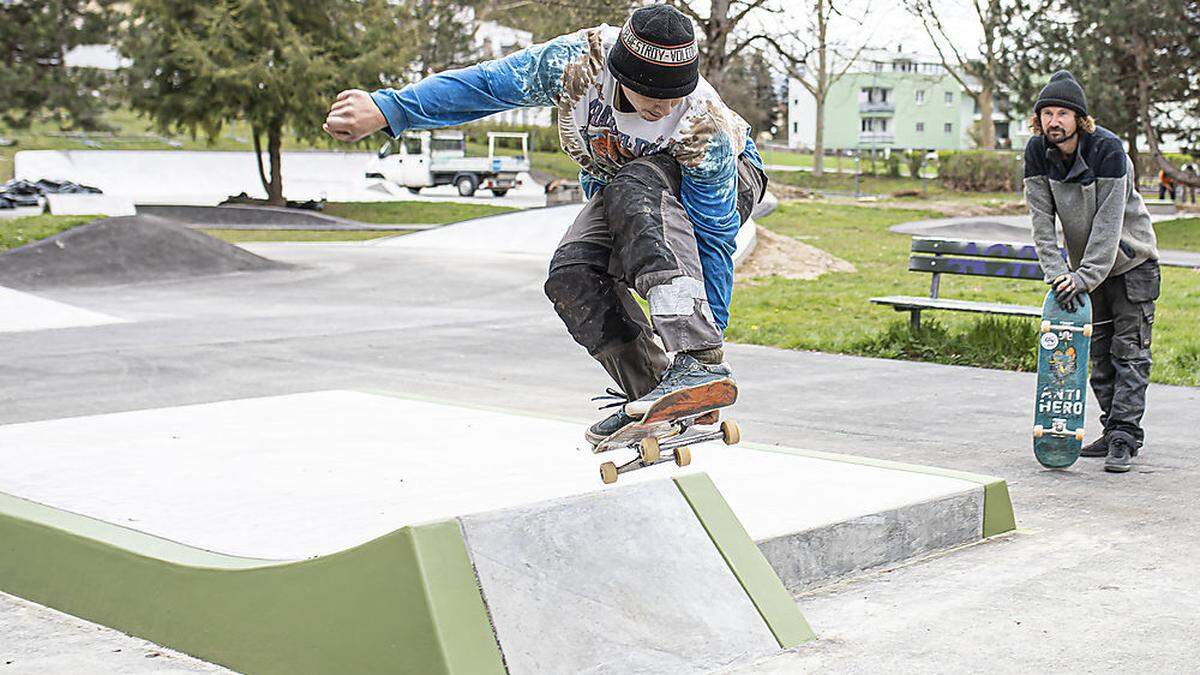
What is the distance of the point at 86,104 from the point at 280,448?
30.7m

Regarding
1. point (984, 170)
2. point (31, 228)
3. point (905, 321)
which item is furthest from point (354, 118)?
point (984, 170)

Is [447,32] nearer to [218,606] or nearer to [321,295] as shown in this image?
[321,295]

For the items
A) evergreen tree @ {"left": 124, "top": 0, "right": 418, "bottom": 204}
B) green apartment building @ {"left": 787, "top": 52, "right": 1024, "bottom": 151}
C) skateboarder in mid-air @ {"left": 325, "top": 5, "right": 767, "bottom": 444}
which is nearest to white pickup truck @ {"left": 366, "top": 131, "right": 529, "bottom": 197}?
evergreen tree @ {"left": 124, "top": 0, "right": 418, "bottom": 204}

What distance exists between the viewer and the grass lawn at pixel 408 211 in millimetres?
33906

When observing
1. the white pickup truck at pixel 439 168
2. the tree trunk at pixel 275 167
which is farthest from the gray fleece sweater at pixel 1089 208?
the white pickup truck at pixel 439 168

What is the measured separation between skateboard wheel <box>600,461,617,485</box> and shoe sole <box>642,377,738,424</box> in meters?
0.27

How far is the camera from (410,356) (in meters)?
11.1

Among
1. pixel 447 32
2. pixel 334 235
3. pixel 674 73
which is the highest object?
pixel 447 32

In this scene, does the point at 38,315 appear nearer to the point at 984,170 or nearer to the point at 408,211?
the point at 408,211

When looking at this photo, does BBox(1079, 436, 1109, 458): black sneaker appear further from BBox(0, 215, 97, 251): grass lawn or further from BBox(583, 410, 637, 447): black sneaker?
BBox(0, 215, 97, 251): grass lawn

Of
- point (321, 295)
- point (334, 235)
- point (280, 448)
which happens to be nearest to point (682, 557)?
point (280, 448)

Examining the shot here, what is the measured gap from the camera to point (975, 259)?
10609mm

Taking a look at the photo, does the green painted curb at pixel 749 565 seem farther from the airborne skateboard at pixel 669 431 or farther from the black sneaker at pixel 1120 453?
the black sneaker at pixel 1120 453

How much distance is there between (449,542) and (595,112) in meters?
1.82
